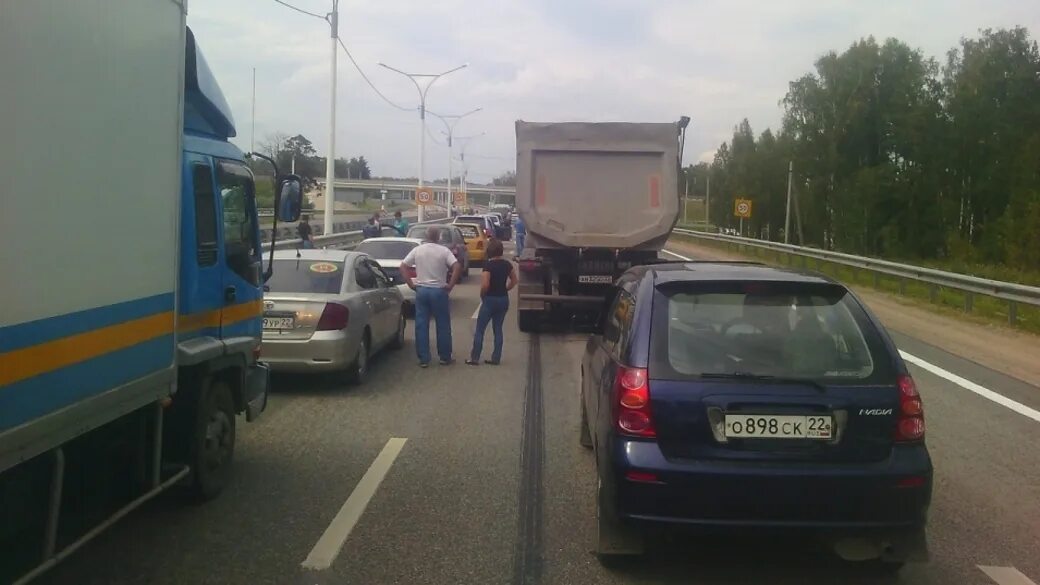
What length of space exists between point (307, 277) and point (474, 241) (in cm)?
2008

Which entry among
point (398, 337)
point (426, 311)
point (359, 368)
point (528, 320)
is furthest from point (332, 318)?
point (528, 320)

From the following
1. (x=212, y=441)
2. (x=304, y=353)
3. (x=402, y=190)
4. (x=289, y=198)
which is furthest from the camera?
(x=402, y=190)

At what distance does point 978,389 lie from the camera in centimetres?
1129

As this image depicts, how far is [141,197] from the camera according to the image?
470 centimetres

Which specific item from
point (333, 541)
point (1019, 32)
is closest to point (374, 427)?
point (333, 541)

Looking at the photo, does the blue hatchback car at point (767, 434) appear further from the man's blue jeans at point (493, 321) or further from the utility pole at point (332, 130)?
the utility pole at point (332, 130)

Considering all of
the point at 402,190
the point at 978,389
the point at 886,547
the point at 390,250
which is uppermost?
the point at 402,190

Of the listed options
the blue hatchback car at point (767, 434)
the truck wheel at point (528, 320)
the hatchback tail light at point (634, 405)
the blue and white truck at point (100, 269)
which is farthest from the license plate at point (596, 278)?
the hatchback tail light at point (634, 405)

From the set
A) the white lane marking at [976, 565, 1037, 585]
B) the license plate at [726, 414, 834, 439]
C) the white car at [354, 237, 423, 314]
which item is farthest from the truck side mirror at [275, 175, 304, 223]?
the white car at [354, 237, 423, 314]

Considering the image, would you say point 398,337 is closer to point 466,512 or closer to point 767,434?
point 466,512

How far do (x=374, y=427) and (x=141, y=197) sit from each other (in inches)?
177

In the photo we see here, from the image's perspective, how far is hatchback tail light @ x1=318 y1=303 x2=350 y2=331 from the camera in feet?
34.6

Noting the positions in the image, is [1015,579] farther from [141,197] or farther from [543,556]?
[141,197]

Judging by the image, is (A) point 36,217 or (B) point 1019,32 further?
(B) point 1019,32
